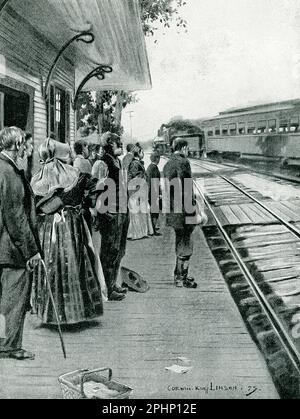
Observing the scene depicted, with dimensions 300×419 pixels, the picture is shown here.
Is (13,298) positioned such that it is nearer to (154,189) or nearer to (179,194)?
(179,194)

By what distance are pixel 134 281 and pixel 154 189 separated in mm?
1610

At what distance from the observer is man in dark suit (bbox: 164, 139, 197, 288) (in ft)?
16.9

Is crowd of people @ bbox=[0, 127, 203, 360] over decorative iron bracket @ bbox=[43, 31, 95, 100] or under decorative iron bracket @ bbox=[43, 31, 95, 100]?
under

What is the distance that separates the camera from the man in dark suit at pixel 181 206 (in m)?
5.14

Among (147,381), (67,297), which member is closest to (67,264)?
(67,297)

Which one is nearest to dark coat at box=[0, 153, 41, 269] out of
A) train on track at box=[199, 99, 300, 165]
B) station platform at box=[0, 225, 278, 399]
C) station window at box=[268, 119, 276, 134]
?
station platform at box=[0, 225, 278, 399]

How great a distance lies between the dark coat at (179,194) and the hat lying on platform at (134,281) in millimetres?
572

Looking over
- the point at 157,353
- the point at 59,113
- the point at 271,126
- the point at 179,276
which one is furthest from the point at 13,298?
the point at 271,126

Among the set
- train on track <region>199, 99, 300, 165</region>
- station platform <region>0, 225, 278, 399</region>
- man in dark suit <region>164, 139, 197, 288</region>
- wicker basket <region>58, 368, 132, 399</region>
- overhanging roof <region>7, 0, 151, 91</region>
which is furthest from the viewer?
train on track <region>199, 99, 300, 165</region>

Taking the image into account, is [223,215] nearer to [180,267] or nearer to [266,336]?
[180,267]

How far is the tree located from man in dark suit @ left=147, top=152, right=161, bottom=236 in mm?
765

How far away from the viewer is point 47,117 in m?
6.57

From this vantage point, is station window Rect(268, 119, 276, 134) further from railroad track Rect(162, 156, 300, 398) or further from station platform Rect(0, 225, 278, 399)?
station platform Rect(0, 225, 278, 399)

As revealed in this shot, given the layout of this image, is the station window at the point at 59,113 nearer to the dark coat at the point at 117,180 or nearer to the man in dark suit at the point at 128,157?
the man in dark suit at the point at 128,157
